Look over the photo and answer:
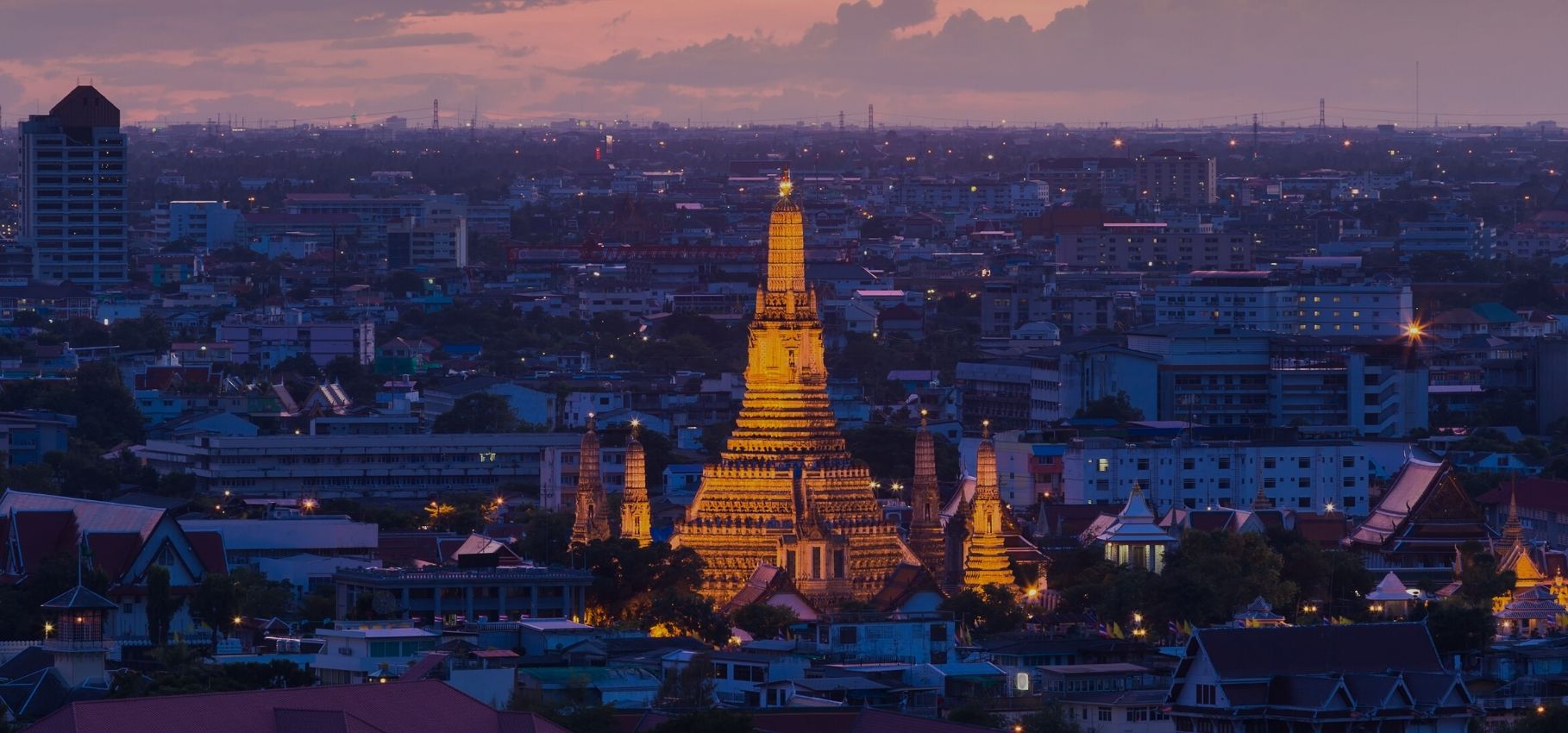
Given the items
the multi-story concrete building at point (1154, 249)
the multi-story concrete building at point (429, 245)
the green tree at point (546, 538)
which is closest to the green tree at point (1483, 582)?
the green tree at point (546, 538)

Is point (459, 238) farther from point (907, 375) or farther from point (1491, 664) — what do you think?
point (1491, 664)

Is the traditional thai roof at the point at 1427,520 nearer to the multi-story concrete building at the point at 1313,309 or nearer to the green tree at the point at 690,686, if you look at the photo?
the green tree at the point at 690,686

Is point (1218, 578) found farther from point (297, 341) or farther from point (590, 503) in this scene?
point (297, 341)

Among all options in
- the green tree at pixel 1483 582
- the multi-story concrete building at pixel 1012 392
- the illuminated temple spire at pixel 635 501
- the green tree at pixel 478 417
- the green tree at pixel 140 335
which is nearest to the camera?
the green tree at pixel 1483 582

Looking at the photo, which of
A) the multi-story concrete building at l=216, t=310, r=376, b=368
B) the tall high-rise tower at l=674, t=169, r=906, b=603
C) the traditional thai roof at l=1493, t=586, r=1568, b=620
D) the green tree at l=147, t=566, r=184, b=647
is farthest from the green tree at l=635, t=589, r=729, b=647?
the multi-story concrete building at l=216, t=310, r=376, b=368

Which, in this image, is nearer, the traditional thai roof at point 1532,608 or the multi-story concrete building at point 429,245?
the traditional thai roof at point 1532,608

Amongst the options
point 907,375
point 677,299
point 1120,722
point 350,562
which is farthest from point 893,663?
point 677,299

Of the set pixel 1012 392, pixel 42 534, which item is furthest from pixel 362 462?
pixel 42 534
